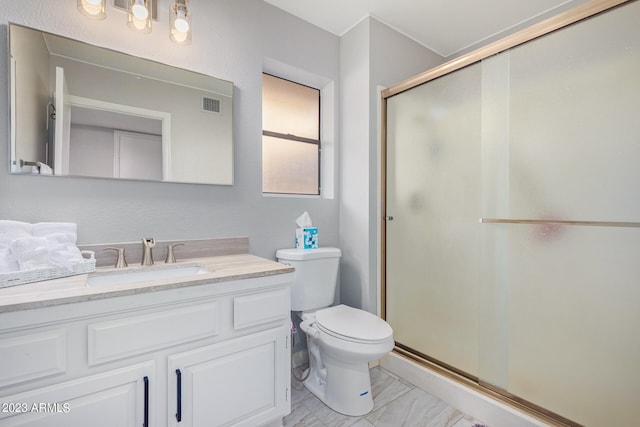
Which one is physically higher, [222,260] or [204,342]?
[222,260]

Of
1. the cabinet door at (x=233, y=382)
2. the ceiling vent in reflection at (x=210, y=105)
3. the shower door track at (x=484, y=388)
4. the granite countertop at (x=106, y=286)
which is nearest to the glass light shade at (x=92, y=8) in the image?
the ceiling vent in reflection at (x=210, y=105)

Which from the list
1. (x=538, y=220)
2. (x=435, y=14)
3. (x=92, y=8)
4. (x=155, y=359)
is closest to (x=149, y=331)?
(x=155, y=359)

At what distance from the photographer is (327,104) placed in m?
2.27

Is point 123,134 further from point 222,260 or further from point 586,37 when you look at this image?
point 586,37

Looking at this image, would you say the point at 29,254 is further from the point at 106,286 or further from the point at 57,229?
the point at 106,286

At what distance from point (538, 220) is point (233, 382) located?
157 cm

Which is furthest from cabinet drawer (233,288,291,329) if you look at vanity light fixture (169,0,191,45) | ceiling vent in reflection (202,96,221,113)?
vanity light fixture (169,0,191,45)

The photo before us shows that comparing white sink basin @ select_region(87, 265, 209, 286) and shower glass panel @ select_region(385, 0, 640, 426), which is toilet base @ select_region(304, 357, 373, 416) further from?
white sink basin @ select_region(87, 265, 209, 286)

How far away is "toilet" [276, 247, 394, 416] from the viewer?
146 centimetres

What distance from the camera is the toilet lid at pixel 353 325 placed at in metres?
1.46

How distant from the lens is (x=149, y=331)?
3.38ft

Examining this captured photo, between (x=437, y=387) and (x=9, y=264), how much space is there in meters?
2.12

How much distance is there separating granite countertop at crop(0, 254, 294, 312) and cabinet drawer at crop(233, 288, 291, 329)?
103 millimetres

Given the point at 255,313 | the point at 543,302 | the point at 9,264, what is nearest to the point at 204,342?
the point at 255,313
